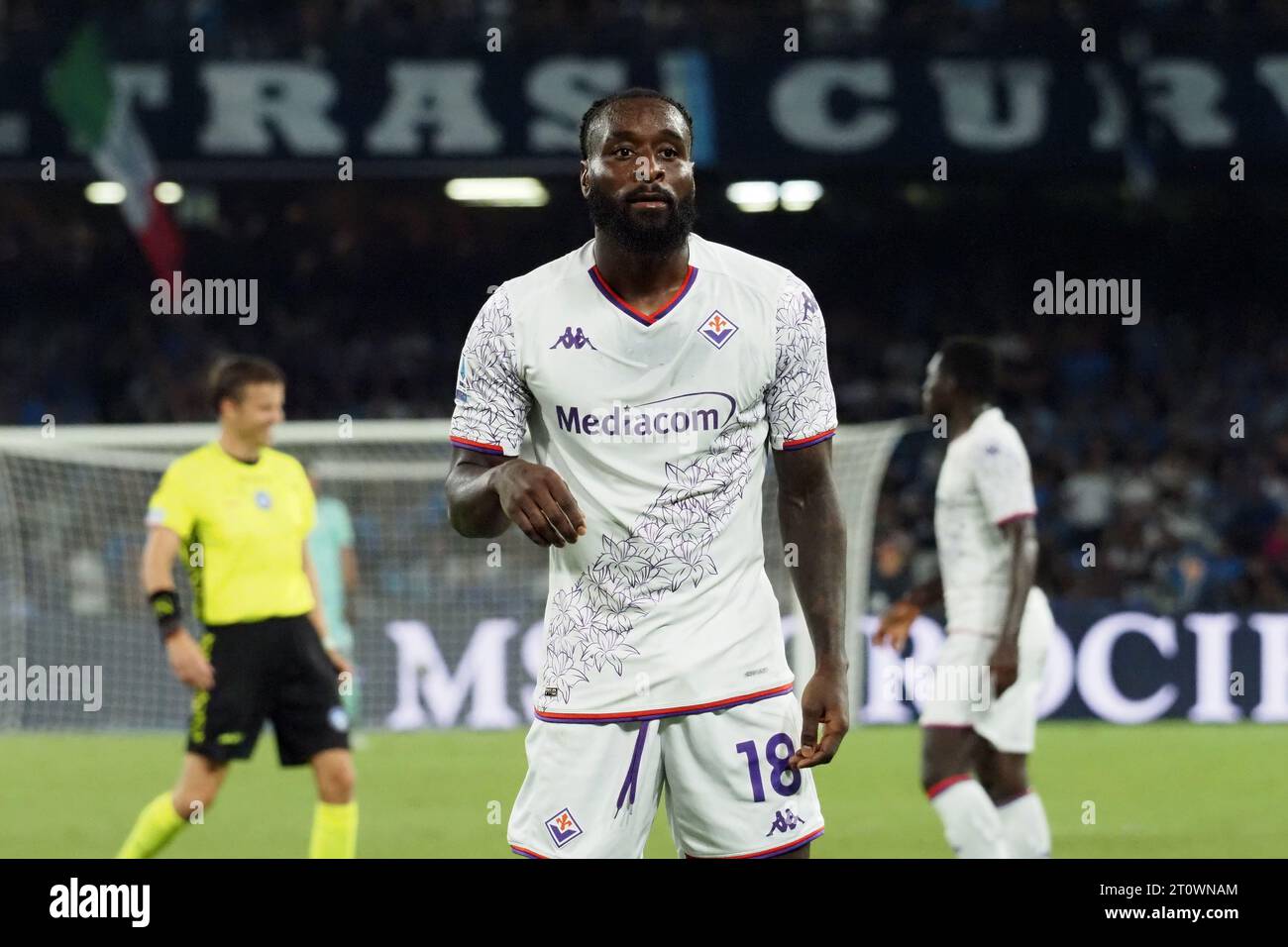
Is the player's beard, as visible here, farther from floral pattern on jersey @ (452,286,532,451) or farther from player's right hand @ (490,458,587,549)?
player's right hand @ (490,458,587,549)

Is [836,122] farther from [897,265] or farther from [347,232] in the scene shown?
[347,232]

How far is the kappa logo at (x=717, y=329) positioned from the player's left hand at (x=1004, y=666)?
2.92m

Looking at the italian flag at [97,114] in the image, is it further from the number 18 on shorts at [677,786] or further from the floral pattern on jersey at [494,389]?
the number 18 on shorts at [677,786]

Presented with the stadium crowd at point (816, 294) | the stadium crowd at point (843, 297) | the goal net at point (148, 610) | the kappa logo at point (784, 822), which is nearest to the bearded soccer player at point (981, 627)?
the kappa logo at point (784, 822)

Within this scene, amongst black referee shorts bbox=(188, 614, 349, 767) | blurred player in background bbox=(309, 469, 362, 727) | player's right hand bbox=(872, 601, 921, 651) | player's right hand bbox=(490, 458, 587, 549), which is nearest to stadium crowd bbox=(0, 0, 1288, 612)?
blurred player in background bbox=(309, 469, 362, 727)

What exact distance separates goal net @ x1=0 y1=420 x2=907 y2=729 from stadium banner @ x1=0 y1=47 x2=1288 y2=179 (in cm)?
389

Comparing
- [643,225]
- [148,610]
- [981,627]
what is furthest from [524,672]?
[643,225]

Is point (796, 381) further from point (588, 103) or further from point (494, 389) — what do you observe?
point (588, 103)

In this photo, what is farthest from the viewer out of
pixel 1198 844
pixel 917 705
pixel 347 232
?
pixel 347 232

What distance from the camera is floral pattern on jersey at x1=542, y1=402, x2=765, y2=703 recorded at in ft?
11.3
